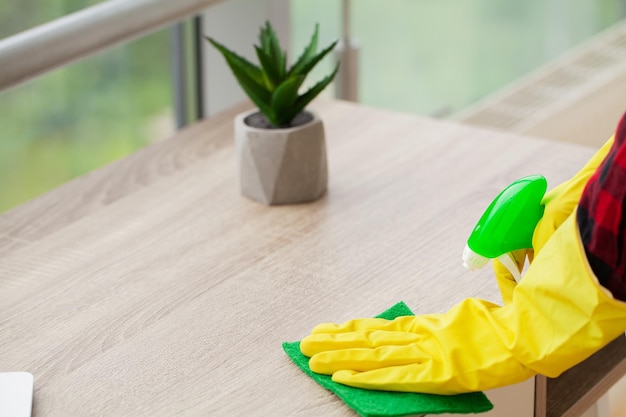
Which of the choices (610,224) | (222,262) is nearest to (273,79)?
(222,262)

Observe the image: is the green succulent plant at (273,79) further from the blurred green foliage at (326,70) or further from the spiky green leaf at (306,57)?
the blurred green foliage at (326,70)

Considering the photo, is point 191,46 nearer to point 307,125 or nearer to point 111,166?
point 111,166

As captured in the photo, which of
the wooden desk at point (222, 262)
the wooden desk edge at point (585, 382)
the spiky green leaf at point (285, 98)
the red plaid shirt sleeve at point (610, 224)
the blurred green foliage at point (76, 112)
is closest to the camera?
the red plaid shirt sleeve at point (610, 224)

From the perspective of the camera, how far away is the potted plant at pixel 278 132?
1.23 meters

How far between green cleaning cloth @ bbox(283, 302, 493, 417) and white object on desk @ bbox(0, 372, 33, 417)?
246 mm

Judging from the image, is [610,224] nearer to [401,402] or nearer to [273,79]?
[401,402]

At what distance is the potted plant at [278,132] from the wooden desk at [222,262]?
0.09 feet

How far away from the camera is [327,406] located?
0.88m

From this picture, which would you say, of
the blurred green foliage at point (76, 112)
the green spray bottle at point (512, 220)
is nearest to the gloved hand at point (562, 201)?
the green spray bottle at point (512, 220)

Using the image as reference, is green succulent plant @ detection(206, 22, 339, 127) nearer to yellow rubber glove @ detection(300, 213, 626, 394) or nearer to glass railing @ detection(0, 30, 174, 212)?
yellow rubber glove @ detection(300, 213, 626, 394)

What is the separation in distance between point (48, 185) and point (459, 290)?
116 cm

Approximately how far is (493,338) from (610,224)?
0.14 meters

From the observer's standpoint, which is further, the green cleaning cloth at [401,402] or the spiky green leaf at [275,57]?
the spiky green leaf at [275,57]

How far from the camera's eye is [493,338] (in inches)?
35.0
